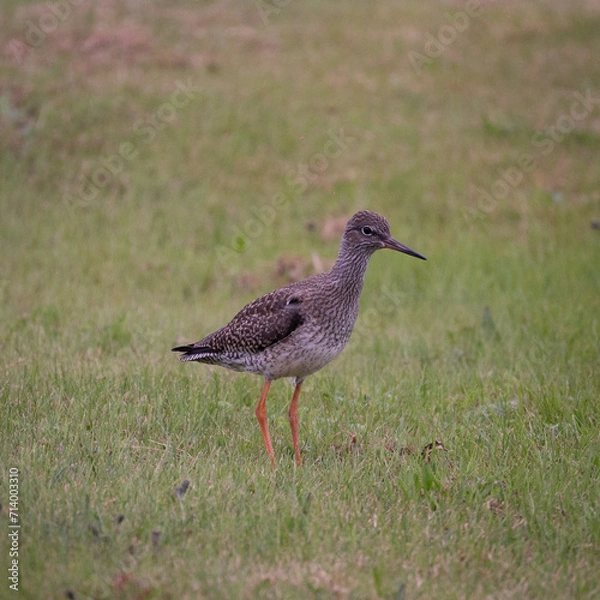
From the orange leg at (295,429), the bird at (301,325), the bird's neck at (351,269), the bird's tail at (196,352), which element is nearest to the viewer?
the orange leg at (295,429)

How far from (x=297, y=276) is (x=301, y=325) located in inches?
208

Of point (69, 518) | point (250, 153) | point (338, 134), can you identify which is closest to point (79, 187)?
point (250, 153)

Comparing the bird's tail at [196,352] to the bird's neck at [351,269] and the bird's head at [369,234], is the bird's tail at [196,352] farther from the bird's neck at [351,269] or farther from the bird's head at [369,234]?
the bird's head at [369,234]

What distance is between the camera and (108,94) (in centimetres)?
1611

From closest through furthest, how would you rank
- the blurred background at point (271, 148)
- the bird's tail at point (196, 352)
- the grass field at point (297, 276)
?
1. the grass field at point (297, 276)
2. the bird's tail at point (196, 352)
3. the blurred background at point (271, 148)

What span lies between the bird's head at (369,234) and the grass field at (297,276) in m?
1.41

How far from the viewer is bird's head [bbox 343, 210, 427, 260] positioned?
731 cm

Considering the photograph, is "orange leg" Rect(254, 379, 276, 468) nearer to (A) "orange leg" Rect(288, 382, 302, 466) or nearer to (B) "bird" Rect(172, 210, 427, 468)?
(B) "bird" Rect(172, 210, 427, 468)

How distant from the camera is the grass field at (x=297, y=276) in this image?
203 inches

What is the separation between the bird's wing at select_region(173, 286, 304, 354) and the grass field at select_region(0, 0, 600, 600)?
Answer: 20.4 inches

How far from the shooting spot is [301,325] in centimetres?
706

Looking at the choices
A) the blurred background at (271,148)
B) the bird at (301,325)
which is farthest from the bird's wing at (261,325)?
the blurred background at (271,148)

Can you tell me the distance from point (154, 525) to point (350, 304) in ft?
→ 8.86

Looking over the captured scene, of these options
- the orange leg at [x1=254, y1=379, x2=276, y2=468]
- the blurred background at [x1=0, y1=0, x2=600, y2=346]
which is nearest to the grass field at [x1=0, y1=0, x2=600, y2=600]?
the blurred background at [x1=0, y1=0, x2=600, y2=346]
